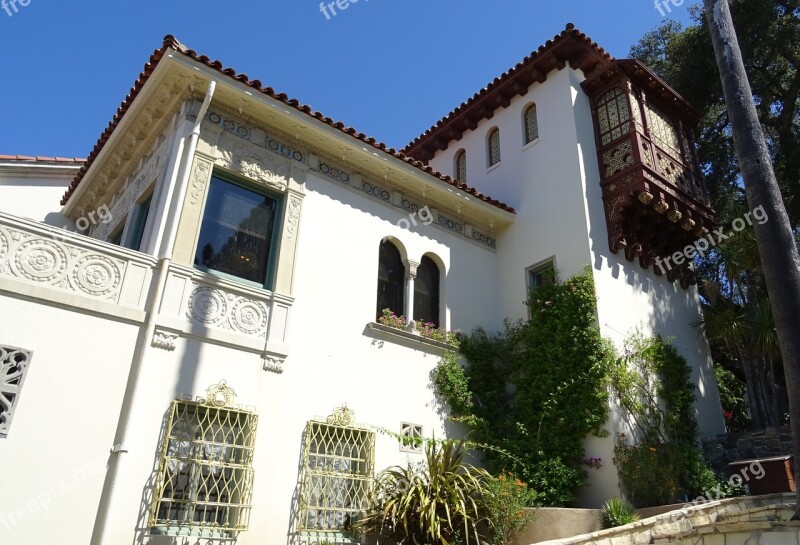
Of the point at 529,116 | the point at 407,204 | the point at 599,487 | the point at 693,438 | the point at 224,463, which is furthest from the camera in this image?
the point at 529,116

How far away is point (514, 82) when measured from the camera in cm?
1339

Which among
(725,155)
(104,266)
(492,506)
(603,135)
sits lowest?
(492,506)

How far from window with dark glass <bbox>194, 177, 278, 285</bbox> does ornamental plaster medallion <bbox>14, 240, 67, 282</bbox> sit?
1.73 metres

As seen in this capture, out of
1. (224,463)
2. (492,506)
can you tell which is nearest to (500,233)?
(492,506)

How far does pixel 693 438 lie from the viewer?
34.2 feet

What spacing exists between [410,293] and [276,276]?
2.75m

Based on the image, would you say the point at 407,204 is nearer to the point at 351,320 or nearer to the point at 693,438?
the point at 351,320

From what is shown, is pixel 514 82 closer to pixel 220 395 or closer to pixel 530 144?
pixel 530 144

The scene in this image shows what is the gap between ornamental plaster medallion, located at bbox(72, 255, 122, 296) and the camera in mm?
7078

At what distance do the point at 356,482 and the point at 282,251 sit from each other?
3.52 m

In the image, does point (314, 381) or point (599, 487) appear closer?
point (314, 381)

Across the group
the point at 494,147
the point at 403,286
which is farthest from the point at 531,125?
the point at 403,286

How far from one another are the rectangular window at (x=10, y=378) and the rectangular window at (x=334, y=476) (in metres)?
3.45

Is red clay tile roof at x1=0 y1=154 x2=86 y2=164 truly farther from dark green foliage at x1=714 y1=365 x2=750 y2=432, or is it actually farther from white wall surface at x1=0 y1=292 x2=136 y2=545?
dark green foliage at x1=714 y1=365 x2=750 y2=432
